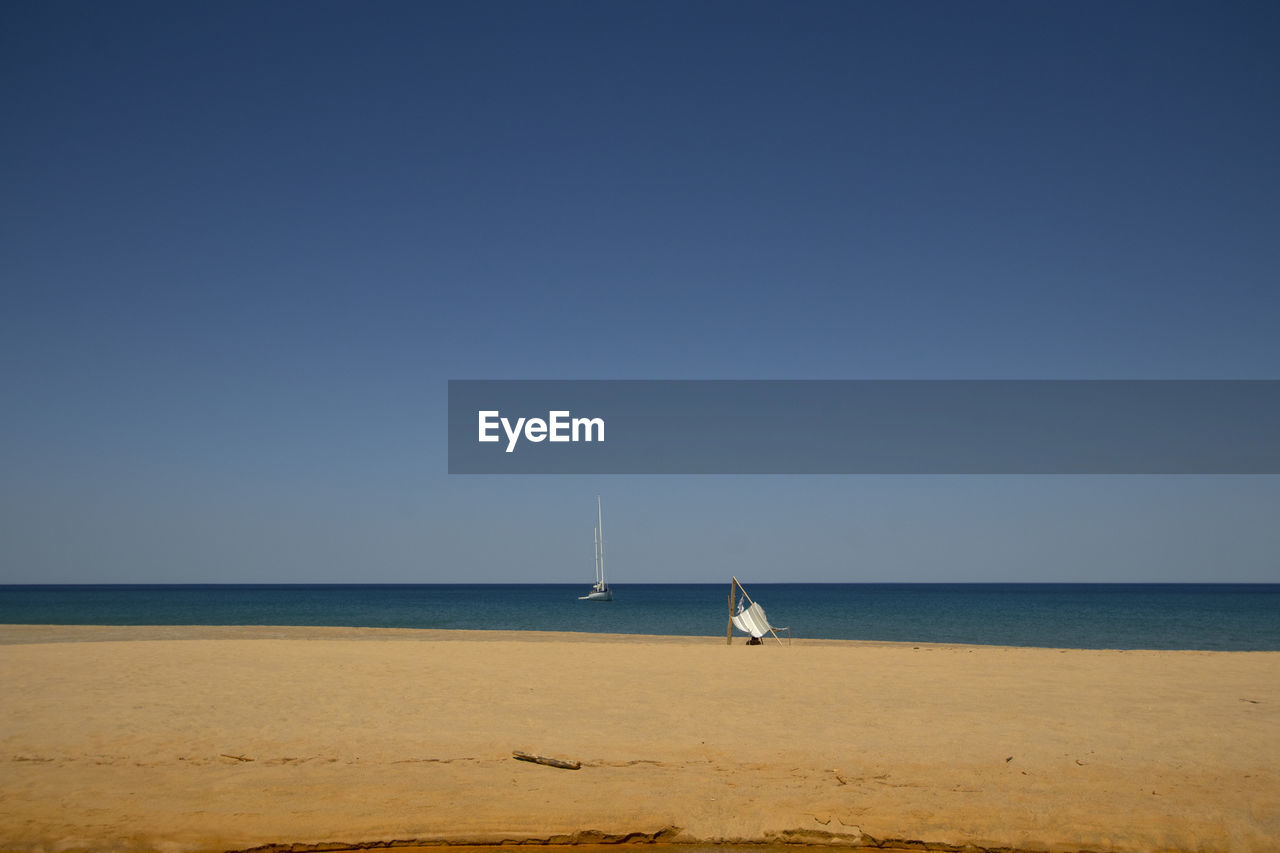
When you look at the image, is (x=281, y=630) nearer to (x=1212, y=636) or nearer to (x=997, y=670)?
(x=997, y=670)

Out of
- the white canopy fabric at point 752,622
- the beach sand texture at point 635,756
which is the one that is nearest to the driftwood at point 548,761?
the beach sand texture at point 635,756

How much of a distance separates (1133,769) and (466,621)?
168ft

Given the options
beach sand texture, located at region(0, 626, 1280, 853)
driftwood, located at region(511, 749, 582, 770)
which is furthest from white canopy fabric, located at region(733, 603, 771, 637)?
driftwood, located at region(511, 749, 582, 770)

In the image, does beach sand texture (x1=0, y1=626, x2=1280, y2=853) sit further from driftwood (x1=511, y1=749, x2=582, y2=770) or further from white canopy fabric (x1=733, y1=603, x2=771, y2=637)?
white canopy fabric (x1=733, y1=603, x2=771, y2=637)

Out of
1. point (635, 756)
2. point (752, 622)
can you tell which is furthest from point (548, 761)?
point (752, 622)

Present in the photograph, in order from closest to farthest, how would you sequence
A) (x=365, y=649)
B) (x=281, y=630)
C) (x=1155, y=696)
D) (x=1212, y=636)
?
(x=1155, y=696) → (x=365, y=649) → (x=281, y=630) → (x=1212, y=636)

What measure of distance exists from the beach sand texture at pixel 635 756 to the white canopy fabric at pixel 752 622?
28.9 ft

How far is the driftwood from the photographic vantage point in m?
8.87

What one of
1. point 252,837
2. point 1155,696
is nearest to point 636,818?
point 252,837

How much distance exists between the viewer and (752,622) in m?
26.1

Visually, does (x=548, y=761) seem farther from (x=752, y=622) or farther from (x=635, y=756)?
(x=752, y=622)

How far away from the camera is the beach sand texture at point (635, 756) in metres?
7.14

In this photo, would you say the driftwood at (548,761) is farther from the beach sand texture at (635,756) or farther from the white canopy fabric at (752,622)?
the white canopy fabric at (752,622)

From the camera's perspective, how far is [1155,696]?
14.0m
